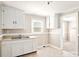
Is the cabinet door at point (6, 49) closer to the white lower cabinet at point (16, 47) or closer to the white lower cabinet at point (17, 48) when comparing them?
the white lower cabinet at point (16, 47)

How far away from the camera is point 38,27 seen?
2.62 meters

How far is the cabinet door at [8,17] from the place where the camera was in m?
2.37

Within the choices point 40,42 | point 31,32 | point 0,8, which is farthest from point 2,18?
point 40,42

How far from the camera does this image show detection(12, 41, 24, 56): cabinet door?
233 cm

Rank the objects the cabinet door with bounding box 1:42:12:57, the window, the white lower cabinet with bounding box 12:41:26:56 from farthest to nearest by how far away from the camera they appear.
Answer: the window → the white lower cabinet with bounding box 12:41:26:56 → the cabinet door with bounding box 1:42:12:57

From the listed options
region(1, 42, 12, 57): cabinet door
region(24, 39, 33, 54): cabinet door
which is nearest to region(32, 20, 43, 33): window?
region(24, 39, 33, 54): cabinet door

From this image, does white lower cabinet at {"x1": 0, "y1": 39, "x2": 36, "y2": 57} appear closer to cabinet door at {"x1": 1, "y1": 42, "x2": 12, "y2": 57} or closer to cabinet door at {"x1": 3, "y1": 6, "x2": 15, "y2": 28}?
cabinet door at {"x1": 1, "y1": 42, "x2": 12, "y2": 57}

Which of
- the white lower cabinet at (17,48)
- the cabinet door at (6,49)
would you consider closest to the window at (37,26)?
the white lower cabinet at (17,48)

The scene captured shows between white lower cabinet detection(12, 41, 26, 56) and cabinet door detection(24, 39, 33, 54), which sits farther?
cabinet door detection(24, 39, 33, 54)

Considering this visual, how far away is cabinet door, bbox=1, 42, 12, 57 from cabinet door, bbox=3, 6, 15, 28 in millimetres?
510

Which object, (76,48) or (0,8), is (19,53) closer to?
(0,8)

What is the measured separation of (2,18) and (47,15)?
4.17 ft

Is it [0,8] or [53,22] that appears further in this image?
[53,22]

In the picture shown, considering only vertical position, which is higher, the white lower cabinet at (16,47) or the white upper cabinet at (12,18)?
the white upper cabinet at (12,18)
